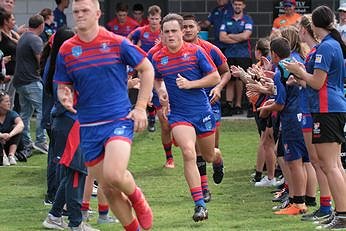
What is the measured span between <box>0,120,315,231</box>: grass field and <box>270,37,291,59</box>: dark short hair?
1682mm

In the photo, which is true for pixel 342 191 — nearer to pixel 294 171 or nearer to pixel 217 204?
pixel 294 171

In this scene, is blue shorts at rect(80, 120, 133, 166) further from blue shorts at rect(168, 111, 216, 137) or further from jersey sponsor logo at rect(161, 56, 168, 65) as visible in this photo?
jersey sponsor logo at rect(161, 56, 168, 65)

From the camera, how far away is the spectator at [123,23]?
19391 mm

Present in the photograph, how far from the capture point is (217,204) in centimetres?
1136

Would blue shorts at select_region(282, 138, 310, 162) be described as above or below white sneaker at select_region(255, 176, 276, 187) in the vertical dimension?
above

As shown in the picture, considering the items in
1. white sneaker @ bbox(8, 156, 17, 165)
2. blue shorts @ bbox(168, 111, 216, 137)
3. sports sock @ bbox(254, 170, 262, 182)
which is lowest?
white sneaker @ bbox(8, 156, 17, 165)

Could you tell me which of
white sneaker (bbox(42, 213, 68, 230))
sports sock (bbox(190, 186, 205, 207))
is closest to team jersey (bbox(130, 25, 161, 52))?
sports sock (bbox(190, 186, 205, 207))

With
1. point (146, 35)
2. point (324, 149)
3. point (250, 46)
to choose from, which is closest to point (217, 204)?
point (324, 149)

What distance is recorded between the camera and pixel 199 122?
10633mm

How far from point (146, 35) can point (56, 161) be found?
7.59 m

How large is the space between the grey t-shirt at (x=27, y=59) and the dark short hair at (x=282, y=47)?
5.26 metres

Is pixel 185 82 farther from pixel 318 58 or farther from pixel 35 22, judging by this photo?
pixel 35 22

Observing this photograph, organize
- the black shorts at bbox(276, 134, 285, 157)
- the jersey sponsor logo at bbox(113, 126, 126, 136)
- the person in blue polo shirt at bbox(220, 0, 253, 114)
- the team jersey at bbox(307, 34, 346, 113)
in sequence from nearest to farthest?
1. the jersey sponsor logo at bbox(113, 126, 126, 136)
2. the team jersey at bbox(307, 34, 346, 113)
3. the black shorts at bbox(276, 134, 285, 157)
4. the person in blue polo shirt at bbox(220, 0, 253, 114)

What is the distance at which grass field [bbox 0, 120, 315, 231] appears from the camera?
10.0m
